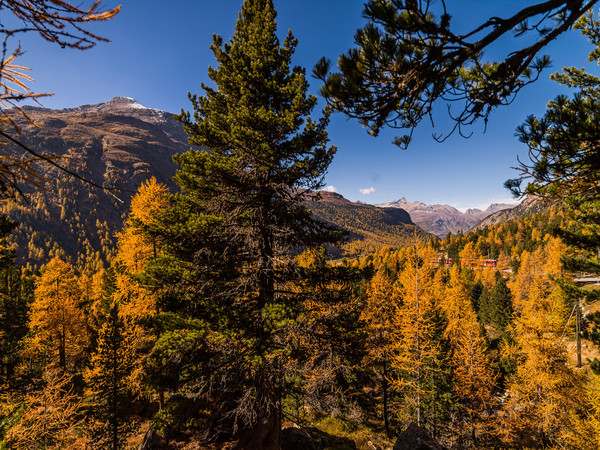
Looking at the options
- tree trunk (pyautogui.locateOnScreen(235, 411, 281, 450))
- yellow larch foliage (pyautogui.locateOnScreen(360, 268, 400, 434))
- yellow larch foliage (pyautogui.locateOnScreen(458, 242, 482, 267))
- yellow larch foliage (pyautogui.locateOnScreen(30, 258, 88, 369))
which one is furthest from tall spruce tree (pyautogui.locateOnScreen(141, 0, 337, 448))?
yellow larch foliage (pyautogui.locateOnScreen(458, 242, 482, 267))

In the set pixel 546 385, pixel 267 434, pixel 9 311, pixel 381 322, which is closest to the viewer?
pixel 267 434

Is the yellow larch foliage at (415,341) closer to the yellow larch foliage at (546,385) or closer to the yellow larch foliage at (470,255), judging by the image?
the yellow larch foliage at (546,385)

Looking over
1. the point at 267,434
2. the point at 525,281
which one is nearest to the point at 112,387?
the point at 267,434

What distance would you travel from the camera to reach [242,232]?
698cm

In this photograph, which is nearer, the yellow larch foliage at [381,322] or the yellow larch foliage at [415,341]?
the yellow larch foliage at [415,341]

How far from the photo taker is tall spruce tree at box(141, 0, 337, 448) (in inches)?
263

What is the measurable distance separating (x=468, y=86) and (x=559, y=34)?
1029 millimetres

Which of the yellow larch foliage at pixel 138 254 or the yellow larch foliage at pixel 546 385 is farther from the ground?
the yellow larch foliage at pixel 138 254

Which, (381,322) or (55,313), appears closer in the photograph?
(381,322)

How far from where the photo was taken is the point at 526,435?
58.3ft

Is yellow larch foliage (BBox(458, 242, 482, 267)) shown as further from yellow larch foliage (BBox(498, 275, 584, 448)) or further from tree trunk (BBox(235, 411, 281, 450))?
tree trunk (BBox(235, 411, 281, 450))

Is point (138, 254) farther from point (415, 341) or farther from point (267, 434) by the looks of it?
point (415, 341)

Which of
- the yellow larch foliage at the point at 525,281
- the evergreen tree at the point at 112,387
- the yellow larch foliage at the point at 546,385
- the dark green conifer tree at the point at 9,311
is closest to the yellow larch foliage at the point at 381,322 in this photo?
the yellow larch foliage at the point at 546,385

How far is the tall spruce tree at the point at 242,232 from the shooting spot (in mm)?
6676
